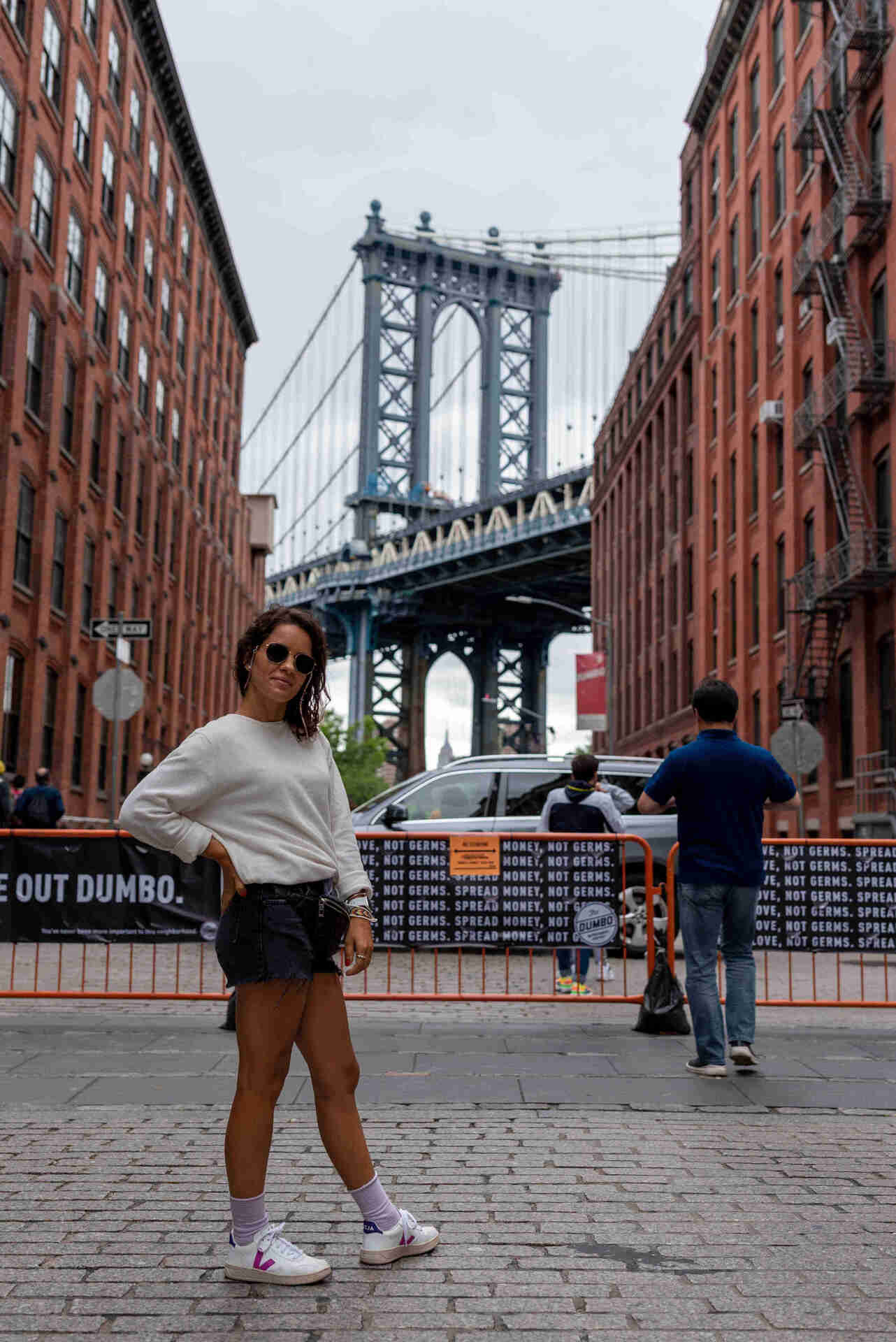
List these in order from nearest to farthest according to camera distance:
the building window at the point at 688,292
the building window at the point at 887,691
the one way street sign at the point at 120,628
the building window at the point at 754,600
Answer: the one way street sign at the point at 120,628 < the building window at the point at 887,691 < the building window at the point at 754,600 < the building window at the point at 688,292

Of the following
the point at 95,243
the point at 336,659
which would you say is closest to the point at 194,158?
the point at 95,243

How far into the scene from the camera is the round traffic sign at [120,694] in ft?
46.3

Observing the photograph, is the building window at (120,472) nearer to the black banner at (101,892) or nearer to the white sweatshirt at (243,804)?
the black banner at (101,892)

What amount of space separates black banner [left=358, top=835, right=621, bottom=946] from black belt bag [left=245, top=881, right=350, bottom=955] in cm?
574

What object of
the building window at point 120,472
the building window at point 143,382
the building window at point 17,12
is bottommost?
the building window at point 120,472

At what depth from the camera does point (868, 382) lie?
86.5 feet

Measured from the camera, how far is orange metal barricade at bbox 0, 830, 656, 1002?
9352mm

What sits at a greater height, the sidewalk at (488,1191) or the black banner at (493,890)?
the black banner at (493,890)

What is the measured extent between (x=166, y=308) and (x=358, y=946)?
3996cm

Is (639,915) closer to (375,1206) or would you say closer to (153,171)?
(375,1206)

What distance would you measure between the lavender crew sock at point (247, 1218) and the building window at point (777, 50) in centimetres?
3622

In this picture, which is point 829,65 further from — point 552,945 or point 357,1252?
point 357,1252

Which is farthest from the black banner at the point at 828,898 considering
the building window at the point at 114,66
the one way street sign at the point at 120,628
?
the building window at the point at 114,66

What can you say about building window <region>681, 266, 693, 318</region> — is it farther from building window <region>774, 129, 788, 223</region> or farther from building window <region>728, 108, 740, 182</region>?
building window <region>774, 129, 788, 223</region>
